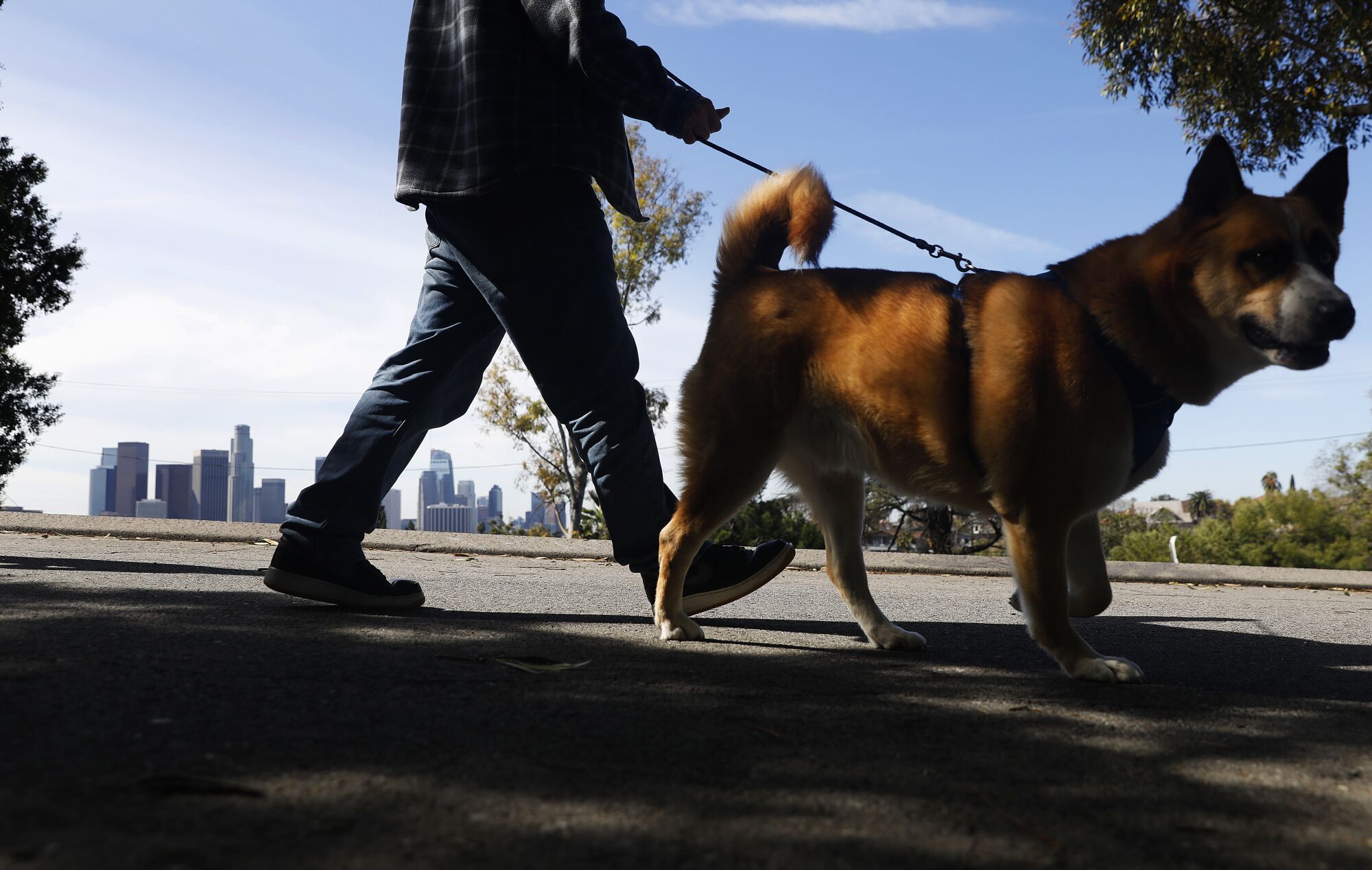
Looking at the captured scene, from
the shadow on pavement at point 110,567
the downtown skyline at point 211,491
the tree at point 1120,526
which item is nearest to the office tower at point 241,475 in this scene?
the downtown skyline at point 211,491

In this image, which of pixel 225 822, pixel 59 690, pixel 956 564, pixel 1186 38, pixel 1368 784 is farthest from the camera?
pixel 1186 38

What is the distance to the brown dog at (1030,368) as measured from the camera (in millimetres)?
2871

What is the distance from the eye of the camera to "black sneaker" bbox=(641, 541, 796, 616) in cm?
359

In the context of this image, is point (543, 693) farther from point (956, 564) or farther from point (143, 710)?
point (956, 564)

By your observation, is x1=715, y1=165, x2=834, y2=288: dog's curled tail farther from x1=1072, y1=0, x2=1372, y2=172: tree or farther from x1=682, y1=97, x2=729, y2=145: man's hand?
x1=1072, y1=0, x2=1372, y2=172: tree

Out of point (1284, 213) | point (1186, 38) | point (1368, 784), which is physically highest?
point (1186, 38)

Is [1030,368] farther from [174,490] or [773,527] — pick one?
[174,490]

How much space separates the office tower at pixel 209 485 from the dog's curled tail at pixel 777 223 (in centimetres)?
12301

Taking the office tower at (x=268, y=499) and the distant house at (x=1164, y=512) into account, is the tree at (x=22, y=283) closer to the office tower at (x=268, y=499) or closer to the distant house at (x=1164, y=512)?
the distant house at (x=1164, y=512)

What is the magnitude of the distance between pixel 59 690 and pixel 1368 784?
8.61ft

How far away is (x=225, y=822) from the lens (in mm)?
1414

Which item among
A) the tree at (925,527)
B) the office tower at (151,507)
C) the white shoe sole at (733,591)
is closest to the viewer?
the white shoe sole at (733,591)

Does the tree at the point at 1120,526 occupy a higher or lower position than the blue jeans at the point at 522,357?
lower

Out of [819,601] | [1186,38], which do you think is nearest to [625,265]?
[1186,38]
